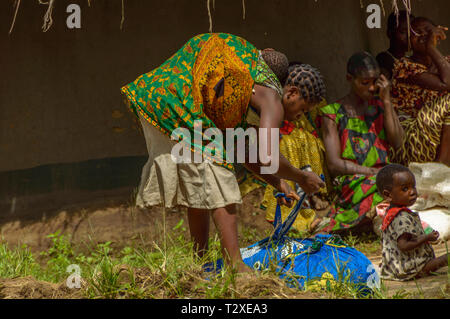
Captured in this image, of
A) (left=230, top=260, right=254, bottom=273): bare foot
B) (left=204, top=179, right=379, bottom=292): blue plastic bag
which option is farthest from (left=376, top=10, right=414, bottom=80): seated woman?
(left=230, top=260, right=254, bottom=273): bare foot

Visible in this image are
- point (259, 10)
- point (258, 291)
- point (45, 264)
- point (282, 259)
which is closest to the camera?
point (258, 291)

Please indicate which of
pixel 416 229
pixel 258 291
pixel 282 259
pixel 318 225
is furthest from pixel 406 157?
pixel 258 291

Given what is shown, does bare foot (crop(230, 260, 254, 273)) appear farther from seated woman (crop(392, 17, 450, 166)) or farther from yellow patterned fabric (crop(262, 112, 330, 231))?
seated woman (crop(392, 17, 450, 166))

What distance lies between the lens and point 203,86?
120 inches

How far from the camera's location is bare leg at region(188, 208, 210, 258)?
3.30 metres

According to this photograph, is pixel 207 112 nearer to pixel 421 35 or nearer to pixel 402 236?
pixel 402 236

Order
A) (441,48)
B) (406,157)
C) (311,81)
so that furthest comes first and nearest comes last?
1. (441,48)
2. (406,157)
3. (311,81)

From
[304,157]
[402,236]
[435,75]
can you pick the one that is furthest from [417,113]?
[402,236]

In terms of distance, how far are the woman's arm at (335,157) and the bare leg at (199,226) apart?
2043mm

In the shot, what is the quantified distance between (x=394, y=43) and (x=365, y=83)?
0.74 m

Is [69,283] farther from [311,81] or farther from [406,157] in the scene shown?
[406,157]

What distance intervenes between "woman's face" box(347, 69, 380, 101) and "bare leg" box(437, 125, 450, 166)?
2.22 feet
